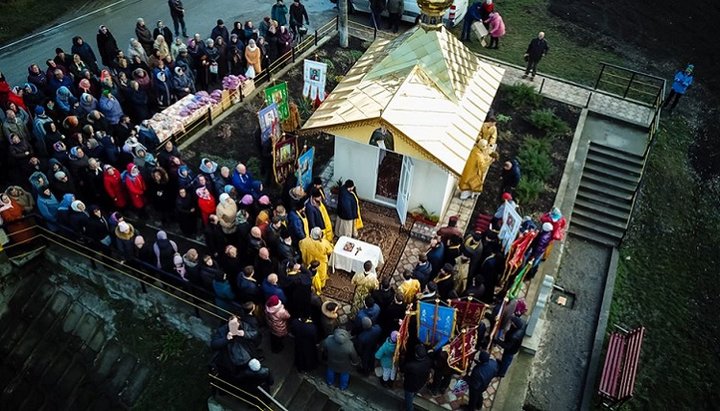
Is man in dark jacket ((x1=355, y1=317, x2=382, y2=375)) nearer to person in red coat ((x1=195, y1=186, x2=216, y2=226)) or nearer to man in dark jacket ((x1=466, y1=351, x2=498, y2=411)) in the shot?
man in dark jacket ((x1=466, y1=351, x2=498, y2=411))

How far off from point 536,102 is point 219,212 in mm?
10937

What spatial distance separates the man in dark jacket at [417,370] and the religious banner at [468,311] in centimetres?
107

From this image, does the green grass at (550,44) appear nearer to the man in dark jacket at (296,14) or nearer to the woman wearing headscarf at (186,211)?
the man in dark jacket at (296,14)

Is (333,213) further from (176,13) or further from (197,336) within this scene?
(176,13)

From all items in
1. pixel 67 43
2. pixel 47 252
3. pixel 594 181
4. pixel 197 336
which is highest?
pixel 67 43

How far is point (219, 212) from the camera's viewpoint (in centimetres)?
1139

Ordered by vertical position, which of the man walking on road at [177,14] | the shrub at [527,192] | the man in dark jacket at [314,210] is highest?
the man walking on road at [177,14]

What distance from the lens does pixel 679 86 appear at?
1741 cm

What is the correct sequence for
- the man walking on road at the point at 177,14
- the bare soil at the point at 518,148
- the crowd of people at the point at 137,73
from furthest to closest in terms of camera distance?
the man walking on road at the point at 177,14 → the bare soil at the point at 518,148 → the crowd of people at the point at 137,73

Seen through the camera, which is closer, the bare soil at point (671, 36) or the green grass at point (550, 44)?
→ the bare soil at point (671, 36)

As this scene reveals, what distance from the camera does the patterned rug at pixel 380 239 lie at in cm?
1176

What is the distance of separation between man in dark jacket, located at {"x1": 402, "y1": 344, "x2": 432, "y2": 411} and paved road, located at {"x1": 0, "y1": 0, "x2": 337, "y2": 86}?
1568cm

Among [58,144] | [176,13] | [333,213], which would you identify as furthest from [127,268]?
[176,13]

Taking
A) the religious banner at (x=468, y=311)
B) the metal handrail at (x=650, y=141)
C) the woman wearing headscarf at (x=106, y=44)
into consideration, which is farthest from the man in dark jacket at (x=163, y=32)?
the metal handrail at (x=650, y=141)
